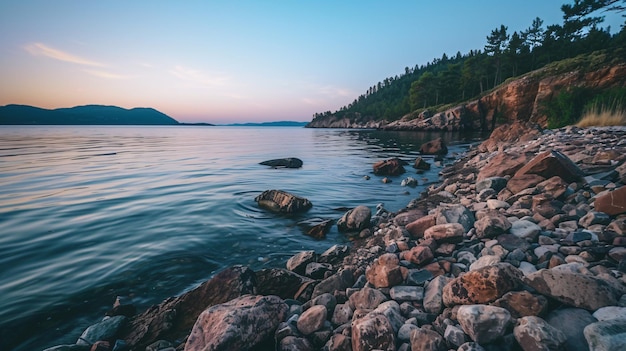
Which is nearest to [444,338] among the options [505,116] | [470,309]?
[470,309]

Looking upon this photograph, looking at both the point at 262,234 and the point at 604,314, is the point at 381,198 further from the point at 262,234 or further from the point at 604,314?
the point at 604,314

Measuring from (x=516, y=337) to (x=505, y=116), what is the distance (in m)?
66.5

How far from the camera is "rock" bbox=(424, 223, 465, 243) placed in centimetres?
469

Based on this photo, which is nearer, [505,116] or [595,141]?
[595,141]

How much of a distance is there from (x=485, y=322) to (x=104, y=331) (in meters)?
5.00

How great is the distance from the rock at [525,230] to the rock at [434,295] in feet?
5.95

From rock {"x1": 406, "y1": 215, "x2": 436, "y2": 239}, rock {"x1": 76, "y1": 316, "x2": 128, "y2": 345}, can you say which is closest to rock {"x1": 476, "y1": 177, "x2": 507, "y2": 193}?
rock {"x1": 406, "y1": 215, "x2": 436, "y2": 239}

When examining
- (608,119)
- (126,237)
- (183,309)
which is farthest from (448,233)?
(608,119)

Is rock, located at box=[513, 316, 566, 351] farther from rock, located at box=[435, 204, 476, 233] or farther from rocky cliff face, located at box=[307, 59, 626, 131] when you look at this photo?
rocky cliff face, located at box=[307, 59, 626, 131]

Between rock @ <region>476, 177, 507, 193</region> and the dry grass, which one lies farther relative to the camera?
the dry grass

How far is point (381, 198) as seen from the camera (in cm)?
1155

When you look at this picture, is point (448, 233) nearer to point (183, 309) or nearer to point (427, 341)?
point (427, 341)

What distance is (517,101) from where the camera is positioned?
53375 millimetres

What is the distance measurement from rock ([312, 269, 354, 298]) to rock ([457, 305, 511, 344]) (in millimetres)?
1908
